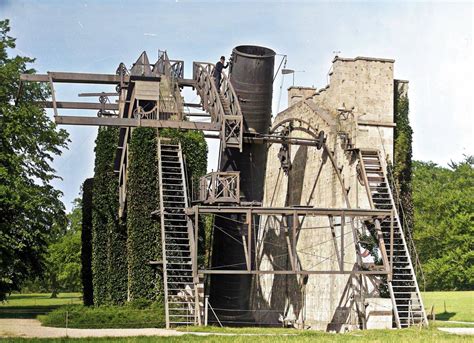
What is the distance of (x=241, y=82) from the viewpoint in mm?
32750

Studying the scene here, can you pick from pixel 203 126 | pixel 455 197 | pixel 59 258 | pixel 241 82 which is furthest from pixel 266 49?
pixel 59 258

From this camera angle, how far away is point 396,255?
30.4 meters

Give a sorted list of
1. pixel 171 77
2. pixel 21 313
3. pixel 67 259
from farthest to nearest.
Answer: pixel 67 259 < pixel 21 313 < pixel 171 77

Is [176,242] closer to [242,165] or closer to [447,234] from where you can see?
[242,165]

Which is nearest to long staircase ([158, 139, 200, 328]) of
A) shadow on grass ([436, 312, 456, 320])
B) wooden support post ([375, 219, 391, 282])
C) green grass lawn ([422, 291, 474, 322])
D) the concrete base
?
the concrete base

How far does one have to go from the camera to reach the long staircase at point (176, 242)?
28.3m

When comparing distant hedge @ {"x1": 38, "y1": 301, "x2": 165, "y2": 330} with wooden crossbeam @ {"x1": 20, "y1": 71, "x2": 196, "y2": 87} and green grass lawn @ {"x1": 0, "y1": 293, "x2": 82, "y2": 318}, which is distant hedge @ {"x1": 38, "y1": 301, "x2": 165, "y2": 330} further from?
green grass lawn @ {"x1": 0, "y1": 293, "x2": 82, "y2": 318}

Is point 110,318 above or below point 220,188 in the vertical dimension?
below

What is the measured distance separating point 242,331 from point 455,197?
2225 inches

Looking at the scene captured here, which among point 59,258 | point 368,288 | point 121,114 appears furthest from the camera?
point 59,258

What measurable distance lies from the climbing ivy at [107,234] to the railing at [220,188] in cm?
847

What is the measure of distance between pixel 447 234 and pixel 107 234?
47.1 m

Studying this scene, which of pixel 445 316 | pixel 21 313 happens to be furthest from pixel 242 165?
pixel 21 313

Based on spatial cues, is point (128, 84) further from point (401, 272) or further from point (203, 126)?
→ point (401, 272)
